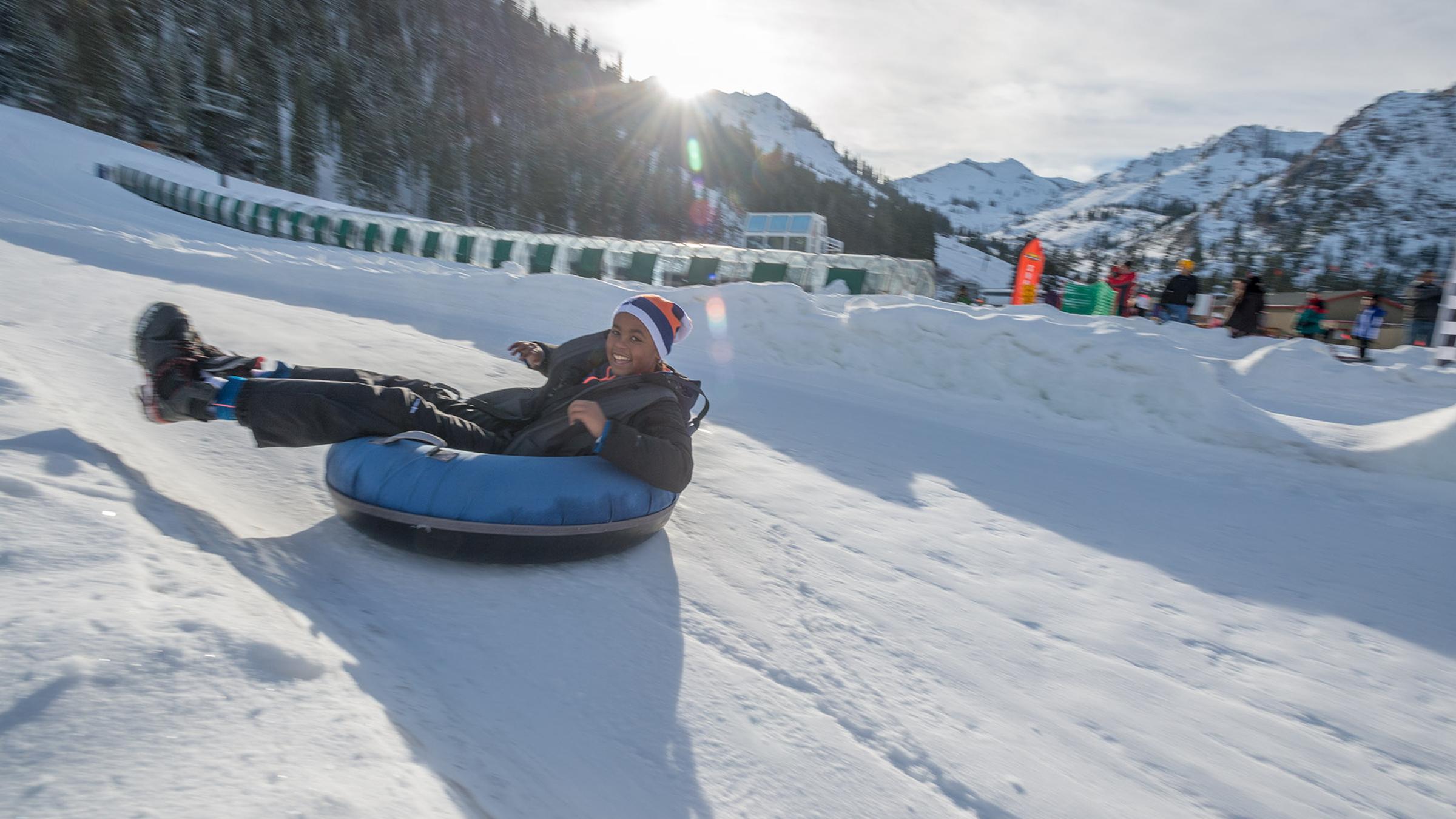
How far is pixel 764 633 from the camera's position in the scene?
88.5 inches

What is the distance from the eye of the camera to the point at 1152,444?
4.86 metres

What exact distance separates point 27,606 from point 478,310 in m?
7.64

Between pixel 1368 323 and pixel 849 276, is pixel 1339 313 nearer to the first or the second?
pixel 1368 323

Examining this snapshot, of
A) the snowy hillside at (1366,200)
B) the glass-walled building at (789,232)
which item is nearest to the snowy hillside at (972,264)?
the glass-walled building at (789,232)

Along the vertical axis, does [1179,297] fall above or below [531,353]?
above

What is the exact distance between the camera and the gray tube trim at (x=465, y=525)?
216 cm

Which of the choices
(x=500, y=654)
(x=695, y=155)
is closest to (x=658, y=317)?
(x=500, y=654)

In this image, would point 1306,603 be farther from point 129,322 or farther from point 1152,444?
point 129,322

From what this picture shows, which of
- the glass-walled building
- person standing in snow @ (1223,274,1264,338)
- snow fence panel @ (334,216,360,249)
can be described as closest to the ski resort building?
person standing in snow @ (1223,274,1264,338)

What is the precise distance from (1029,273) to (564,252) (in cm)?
879

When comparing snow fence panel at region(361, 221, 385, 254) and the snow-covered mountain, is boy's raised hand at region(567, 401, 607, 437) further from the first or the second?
the snow-covered mountain

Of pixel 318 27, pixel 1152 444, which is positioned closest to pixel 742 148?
pixel 318 27

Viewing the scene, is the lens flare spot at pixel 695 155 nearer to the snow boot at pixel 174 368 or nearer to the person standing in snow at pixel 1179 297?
the person standing in snow at pixel 1179 297

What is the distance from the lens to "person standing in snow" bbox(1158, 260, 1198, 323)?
11.6 meters
